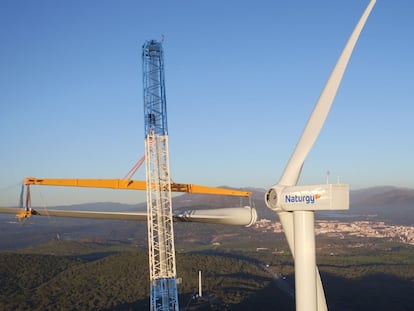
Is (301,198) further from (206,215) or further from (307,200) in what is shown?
(206,215)

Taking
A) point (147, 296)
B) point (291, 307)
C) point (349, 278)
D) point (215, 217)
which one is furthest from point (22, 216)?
point (349, 278)

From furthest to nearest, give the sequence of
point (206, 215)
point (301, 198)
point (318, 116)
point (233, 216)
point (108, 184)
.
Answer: point (108, 184), point (206, 215), point (233, 216), point (318, 116), point (301, 198)

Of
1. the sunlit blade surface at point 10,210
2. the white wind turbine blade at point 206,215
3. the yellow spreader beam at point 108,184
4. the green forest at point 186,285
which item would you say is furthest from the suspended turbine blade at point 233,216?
the green forest at point 186,285

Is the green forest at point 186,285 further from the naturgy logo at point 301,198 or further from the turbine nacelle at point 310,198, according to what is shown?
the naturgy logo at point 301,198

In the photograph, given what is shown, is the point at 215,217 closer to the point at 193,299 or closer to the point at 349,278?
the point at 193,299

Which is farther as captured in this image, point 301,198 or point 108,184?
point 108,184

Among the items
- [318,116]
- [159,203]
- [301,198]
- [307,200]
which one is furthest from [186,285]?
[307,200]
